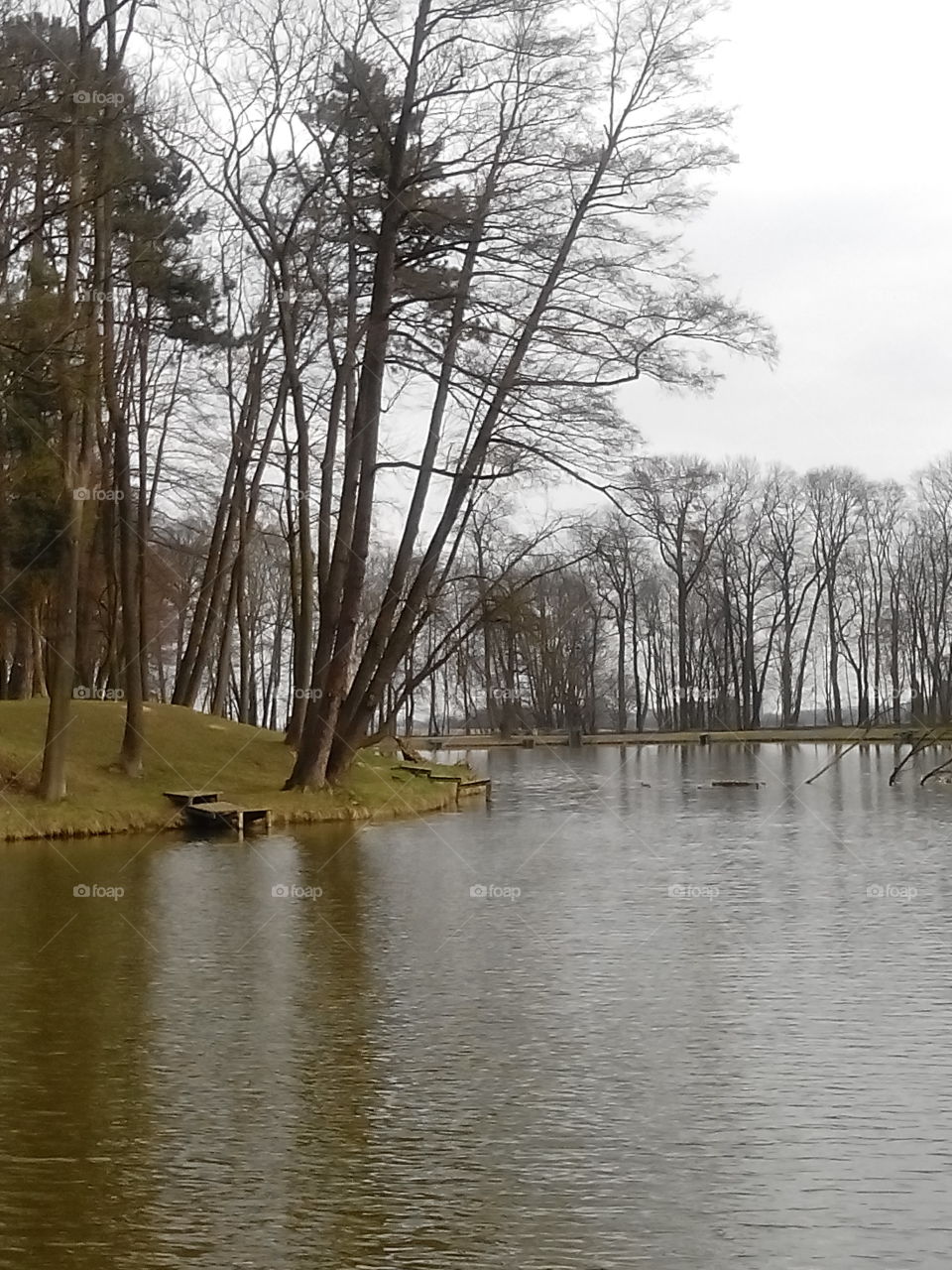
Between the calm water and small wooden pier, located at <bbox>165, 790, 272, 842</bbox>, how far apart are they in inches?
226

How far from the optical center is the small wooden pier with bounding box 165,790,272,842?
73.2 feet

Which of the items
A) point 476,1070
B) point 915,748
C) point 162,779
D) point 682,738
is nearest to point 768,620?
point 682,738

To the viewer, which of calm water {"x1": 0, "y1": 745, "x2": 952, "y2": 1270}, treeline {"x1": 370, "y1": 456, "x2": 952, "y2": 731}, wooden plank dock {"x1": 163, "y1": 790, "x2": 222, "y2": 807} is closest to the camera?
calm water {"x1": 0, "y1": 745, "x2": 952, "y2": 1270}

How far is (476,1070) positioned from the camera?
7.77 m

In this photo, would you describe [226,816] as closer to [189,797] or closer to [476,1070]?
[189,797]

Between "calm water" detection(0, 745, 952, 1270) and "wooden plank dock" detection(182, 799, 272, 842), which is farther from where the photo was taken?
"wooden plank dock" detection(182, 799, 272, 842)

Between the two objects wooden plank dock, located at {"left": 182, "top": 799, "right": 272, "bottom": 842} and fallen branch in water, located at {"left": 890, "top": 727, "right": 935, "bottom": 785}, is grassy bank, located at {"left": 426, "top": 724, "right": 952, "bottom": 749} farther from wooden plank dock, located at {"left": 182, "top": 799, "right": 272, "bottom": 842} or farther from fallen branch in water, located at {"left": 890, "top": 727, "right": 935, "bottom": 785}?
wooden plank dock, located at {"left": 182, "top": 799, "right": 272, "bottom": 842}

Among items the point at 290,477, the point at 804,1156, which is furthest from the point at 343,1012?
the point at 290,477

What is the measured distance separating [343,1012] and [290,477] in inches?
→ 996

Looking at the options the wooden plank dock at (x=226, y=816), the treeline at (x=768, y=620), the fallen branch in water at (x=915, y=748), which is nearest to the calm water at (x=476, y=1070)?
the wooden plank dock at (x=226, y=816)

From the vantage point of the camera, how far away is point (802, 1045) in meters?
8.23

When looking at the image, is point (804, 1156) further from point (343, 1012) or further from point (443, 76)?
point (443, 76)

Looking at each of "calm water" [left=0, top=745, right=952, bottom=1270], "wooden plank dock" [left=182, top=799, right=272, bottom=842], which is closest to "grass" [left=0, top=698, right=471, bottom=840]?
"wooden plank dock" [left=182, top=799, right=272, bottom=842]

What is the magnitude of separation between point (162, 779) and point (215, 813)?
3.12 m
